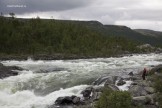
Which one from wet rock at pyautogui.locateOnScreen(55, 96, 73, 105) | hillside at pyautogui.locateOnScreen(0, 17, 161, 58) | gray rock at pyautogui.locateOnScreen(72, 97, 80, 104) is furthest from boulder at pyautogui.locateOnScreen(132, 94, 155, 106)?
hillside at pyautogui.locateOnScreen(0, 17, 161, 58)

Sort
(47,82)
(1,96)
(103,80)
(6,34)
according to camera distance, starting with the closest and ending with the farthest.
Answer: (1,96) → (103,80) → (47,82) → (6,34)

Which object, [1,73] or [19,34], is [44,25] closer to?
[19,34]

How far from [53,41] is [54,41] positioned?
0.40m

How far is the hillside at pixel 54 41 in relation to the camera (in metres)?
104

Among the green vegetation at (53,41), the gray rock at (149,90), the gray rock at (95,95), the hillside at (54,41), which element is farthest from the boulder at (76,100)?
the green vegetation at (53,41)

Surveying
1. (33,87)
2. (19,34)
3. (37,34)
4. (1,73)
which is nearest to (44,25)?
(37,34)

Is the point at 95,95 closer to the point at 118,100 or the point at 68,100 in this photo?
the point at 68,100

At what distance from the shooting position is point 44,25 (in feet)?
427

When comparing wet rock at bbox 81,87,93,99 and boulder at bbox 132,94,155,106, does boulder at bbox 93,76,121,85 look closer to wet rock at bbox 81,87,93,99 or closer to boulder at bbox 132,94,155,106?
wet rock at bbox 81,87,93,99

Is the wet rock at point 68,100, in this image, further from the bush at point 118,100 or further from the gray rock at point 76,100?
the bush at point 118,100

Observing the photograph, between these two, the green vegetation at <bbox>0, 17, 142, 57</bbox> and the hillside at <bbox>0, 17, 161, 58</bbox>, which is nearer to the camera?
the hillside at <bbox>0, 17, 161, 58</bbox>

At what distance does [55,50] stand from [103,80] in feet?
236

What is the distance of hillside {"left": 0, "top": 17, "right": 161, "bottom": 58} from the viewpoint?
104500mm

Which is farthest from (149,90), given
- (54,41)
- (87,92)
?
(54,41)
